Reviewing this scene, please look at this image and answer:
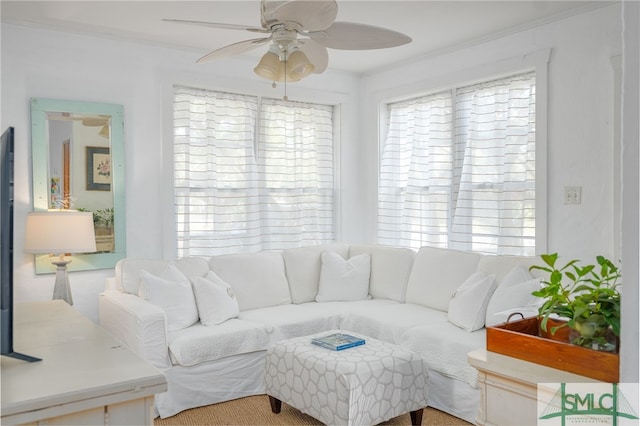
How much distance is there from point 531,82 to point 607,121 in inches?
27.7

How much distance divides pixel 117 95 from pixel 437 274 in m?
2.73

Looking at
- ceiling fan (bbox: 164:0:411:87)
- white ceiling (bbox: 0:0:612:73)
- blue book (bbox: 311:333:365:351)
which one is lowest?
blue book (bbox: 311:333:365:351)

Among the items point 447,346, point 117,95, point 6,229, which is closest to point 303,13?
point 6,229

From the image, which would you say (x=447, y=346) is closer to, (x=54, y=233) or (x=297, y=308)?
(x=297, y=308)

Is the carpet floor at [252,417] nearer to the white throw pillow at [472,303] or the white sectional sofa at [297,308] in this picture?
the white sectional sofa at [297,308]

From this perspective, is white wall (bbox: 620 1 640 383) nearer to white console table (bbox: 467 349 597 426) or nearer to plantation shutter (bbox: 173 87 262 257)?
white console table (bbox: 467 349 597 426)

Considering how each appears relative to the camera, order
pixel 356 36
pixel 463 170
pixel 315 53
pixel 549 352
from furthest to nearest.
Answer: pixel 463 170 < pixel 315 53 < pixel 356 36 < pixel 549 352

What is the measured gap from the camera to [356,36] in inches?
96.1

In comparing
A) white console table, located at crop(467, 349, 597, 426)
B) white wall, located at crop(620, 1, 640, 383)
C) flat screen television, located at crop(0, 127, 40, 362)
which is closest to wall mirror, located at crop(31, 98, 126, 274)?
flat screen television, located at crop(0, 127, 40, 362)

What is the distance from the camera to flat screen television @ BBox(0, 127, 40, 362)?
44.4 inches

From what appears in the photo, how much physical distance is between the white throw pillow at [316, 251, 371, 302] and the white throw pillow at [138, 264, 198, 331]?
3.84ft

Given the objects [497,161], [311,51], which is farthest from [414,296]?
[311,51]

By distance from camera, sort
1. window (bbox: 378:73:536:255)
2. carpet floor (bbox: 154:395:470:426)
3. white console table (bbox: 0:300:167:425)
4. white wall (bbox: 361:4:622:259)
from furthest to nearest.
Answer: window (bbox: 378:73:536:255) → white wall (bbox: 361:4:622:259) → carpet floor (bbox: 154:395:470:426) → white console table (bbox: 0:300:167:425)

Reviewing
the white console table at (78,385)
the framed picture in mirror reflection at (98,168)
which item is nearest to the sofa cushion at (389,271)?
the framed picture in mirror reflection at (98,168)
